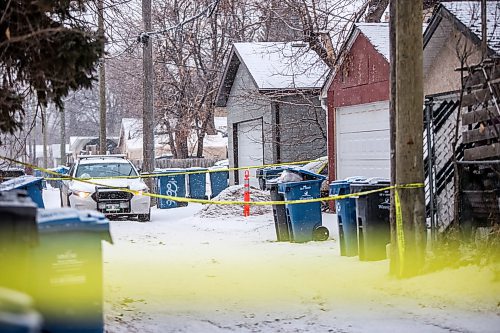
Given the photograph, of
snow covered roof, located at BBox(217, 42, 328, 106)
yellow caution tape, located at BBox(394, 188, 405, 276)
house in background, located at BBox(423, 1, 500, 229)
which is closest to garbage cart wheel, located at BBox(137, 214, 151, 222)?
snow covered roof, located at BBox(217, 42, 328, 106)

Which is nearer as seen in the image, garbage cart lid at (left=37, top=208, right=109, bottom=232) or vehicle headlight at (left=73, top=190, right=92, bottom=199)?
garbage cart lid at (left=37, top=208, right=109, bottom=232)

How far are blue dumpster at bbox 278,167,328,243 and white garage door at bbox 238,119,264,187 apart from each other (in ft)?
35.3

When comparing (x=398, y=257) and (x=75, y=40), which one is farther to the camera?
(x=398, y=257)

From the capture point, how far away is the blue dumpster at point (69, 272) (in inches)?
203

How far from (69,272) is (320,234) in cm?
800

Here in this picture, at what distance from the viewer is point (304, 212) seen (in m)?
12.7

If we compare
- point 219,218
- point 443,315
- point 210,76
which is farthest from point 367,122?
point 210,76

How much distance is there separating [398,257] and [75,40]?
4701 mm

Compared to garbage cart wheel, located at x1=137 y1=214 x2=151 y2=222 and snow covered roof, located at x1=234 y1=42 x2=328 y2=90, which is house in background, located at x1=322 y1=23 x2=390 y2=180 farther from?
garbage cart wheel, located at x1=137 y1=214 x2=151 y2=222

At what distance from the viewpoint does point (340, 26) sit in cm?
2184

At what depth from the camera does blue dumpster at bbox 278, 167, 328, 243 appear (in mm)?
12672

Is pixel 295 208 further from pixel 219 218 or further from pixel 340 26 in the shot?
pixel 340 26

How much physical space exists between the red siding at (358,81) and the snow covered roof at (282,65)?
3.69 meters

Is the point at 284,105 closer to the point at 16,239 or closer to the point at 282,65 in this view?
the point at 282,65
